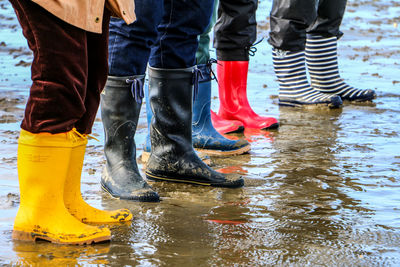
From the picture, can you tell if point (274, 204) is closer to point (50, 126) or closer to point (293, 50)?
point (50, 126)

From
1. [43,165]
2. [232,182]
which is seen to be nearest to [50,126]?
[43,165]

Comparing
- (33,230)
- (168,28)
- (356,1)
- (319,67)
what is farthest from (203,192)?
(356,1)

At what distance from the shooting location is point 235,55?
4492mm

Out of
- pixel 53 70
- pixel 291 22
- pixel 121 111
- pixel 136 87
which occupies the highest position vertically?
pixel 291 22

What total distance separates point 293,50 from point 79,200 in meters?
2.91

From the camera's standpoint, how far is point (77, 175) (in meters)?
2.51

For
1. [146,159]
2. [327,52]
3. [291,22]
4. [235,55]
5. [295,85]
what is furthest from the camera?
[327,52]

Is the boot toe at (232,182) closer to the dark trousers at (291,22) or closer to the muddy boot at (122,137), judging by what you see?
the muddy boot at (122,137)

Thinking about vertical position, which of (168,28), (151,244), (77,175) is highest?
(168,28)

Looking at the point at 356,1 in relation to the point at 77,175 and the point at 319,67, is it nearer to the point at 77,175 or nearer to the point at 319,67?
the point at 319,67

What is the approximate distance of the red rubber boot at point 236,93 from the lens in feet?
14.8

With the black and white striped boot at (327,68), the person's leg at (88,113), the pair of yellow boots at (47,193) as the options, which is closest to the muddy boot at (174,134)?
the person's leg at (88,113)

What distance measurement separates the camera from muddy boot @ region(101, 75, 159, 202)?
290 centimetres

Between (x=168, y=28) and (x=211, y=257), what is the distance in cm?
122
